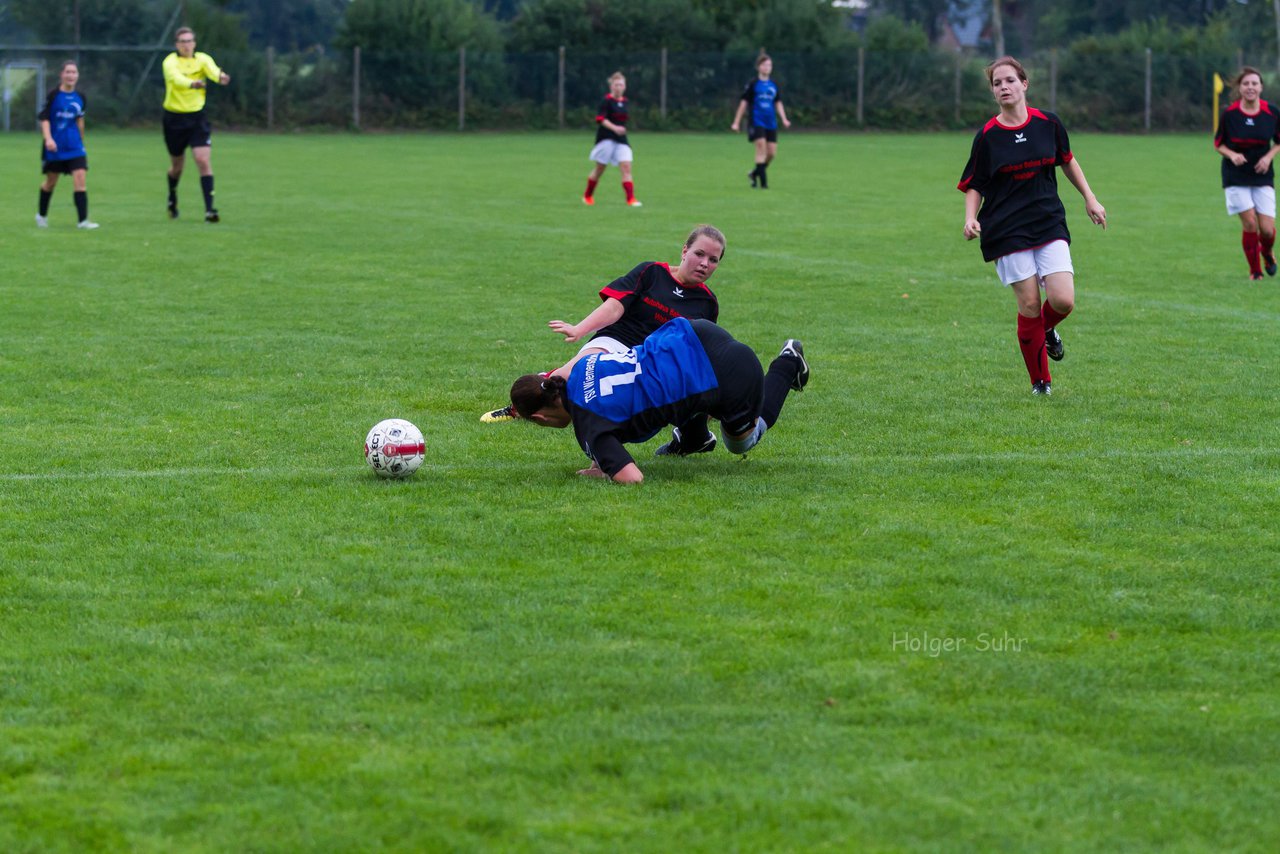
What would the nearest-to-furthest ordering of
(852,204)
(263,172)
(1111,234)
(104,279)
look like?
(104,279) < (1111,234) < (852,204) < (263,172)

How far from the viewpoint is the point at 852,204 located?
79.3 feet

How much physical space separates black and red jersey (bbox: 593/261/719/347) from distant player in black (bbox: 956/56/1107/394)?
92.8 inches

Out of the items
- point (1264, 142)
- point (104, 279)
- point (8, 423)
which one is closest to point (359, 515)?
point (8, 423)

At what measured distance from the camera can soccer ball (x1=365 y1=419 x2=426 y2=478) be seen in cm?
729

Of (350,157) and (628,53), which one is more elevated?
(628,53)

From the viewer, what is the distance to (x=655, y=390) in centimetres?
717

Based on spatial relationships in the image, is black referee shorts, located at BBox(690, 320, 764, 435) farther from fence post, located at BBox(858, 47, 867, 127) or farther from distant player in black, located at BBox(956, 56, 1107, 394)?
fence post, located at BBox(858, 47, 867, 127)

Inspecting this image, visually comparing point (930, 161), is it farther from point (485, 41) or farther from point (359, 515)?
point (359, 515)

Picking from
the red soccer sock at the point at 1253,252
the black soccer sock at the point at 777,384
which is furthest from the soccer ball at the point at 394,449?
the red soccer sock at the point at 1253,252

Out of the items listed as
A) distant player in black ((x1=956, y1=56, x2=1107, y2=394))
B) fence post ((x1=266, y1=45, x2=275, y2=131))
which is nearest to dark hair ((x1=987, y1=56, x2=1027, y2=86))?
distant player in black ((x1=956, y1=56, x2=1107, y2=394))

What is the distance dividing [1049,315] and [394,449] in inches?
174

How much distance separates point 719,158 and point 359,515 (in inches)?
1212

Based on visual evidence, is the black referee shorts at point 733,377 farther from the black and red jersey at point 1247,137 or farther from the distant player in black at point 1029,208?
the black and red jersey at point 1247,137

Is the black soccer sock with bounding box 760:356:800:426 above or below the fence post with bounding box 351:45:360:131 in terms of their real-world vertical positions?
below
